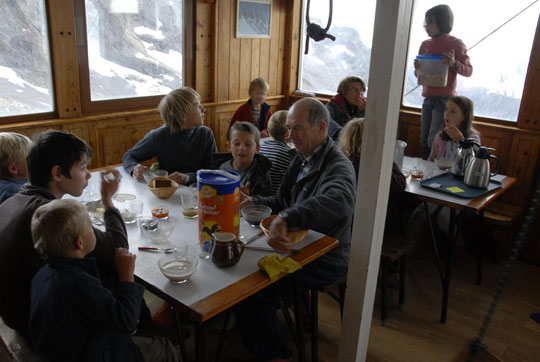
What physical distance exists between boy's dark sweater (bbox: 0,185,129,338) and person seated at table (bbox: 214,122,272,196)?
1042 mm

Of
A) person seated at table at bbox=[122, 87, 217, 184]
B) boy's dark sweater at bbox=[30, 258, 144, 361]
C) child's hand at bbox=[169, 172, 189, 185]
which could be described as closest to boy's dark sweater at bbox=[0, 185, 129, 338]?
boy's dark sweater at bbox=[30, 258, 144, 361]

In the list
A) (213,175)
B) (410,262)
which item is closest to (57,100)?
(213,175)

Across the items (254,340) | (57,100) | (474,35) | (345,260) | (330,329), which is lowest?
(330,329)

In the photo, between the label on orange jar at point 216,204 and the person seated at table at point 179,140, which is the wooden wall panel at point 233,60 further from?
the label on orange jar at point 216,204

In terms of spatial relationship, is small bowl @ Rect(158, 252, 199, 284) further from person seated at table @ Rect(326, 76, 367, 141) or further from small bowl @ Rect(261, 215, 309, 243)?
person seated at table @ Rect(326, 76, 367, 141)

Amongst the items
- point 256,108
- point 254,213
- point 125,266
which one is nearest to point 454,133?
point 254,213

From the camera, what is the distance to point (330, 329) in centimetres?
263

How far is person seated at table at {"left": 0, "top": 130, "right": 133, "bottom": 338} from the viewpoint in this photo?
147cm

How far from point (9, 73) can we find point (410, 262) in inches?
133

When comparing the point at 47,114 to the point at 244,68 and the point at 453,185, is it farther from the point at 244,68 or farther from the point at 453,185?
the point at 453,185

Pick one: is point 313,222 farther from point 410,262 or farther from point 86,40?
point 86,40

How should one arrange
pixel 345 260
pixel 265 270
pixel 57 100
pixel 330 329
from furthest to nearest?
pixel 57 100 < pixel 330 329 < pixel 345 260 < pixel 265 270

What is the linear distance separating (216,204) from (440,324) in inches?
72.4

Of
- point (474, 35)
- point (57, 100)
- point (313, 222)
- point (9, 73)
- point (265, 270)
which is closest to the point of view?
point (265, 270)
